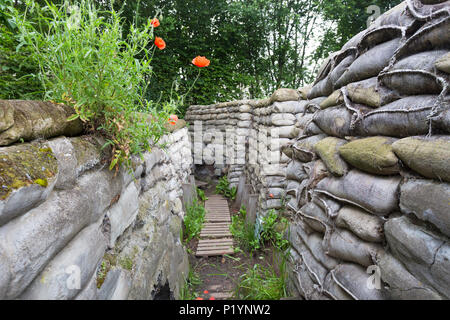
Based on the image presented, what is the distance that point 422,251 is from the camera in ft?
2.67

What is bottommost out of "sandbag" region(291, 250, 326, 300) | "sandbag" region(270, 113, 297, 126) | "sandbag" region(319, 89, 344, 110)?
"sandbag" region(291, 250, 326, 300)

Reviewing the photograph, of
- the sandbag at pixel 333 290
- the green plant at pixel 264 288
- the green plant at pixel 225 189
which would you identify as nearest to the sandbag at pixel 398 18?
the sandbag at pixel 333 290

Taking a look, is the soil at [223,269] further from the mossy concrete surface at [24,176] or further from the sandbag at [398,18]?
the sandbag at [398,18]

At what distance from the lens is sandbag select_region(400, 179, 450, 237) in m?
0.76

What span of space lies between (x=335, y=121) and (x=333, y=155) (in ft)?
0.76

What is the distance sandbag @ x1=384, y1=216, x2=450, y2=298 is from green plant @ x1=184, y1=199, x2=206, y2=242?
291 centimetres

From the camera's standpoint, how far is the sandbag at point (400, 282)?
820 millimetres

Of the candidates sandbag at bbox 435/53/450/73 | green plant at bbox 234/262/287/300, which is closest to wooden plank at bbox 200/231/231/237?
green plant at bbox 234/262/287/300

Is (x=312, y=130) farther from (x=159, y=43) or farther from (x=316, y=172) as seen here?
(x=159, y=43)

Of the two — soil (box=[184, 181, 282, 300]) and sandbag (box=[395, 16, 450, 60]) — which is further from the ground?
sandbag (box=[395, 16, 450, 60])

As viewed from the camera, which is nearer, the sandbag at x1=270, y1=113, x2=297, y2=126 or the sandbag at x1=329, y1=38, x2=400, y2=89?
the sandbag at x1=329, y1=38, x2=400, y2=89

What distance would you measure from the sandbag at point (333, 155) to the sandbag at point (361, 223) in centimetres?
21

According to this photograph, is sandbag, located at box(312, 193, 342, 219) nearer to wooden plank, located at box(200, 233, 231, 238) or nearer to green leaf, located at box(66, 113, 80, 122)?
green leaf, located at box(66, 113, 80, 122)

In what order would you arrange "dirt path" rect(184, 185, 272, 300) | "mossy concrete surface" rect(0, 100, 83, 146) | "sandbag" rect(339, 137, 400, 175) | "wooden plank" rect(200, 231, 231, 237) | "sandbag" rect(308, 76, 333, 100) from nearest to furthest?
"mossy concrete surface" rect(0, 100, 83, 146)
"sandbag" rect(339, 137, 400, 175)
"sandbag" rect(308, 76, 333, 100)
"dirt path" rect(184, 185, 272, 300)
"wooden plank" rect(200, 231, 231, 237)
